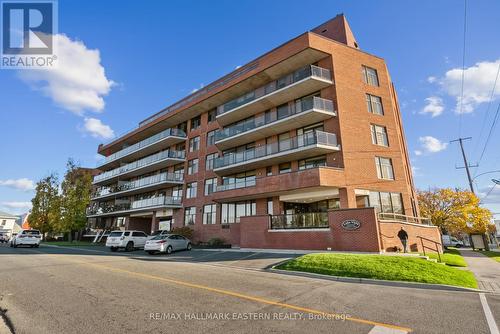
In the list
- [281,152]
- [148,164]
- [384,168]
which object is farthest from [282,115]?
[148,164]

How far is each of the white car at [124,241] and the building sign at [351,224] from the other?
19.2 meters

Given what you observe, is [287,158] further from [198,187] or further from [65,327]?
[65,327]

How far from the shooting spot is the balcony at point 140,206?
32.6 metres

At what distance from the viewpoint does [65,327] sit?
16.0 ft

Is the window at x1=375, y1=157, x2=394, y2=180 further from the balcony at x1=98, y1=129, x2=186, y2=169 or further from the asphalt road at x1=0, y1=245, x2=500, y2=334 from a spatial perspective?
the balcony at x1=98, y1=129, x2=186, y2=169

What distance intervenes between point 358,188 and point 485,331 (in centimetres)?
1646

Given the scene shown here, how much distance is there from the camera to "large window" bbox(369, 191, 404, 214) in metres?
21.1

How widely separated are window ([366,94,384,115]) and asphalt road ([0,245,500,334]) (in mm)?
19146

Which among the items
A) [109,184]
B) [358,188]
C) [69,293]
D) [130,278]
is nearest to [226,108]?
[358,188]

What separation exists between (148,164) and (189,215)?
34.3 ft

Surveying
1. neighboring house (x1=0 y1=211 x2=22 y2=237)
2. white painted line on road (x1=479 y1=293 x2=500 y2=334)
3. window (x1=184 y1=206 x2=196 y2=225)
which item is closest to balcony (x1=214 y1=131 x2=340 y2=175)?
window (x1=184 y1=206 x2=196 y2=225)

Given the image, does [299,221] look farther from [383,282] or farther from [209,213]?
[209,213]

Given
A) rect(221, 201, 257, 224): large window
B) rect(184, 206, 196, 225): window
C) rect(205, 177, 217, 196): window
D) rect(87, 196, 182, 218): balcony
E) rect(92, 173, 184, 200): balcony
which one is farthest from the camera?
rect(92, 173, 184, 200): balcony

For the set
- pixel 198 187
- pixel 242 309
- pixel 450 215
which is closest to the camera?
pixel 242 309
